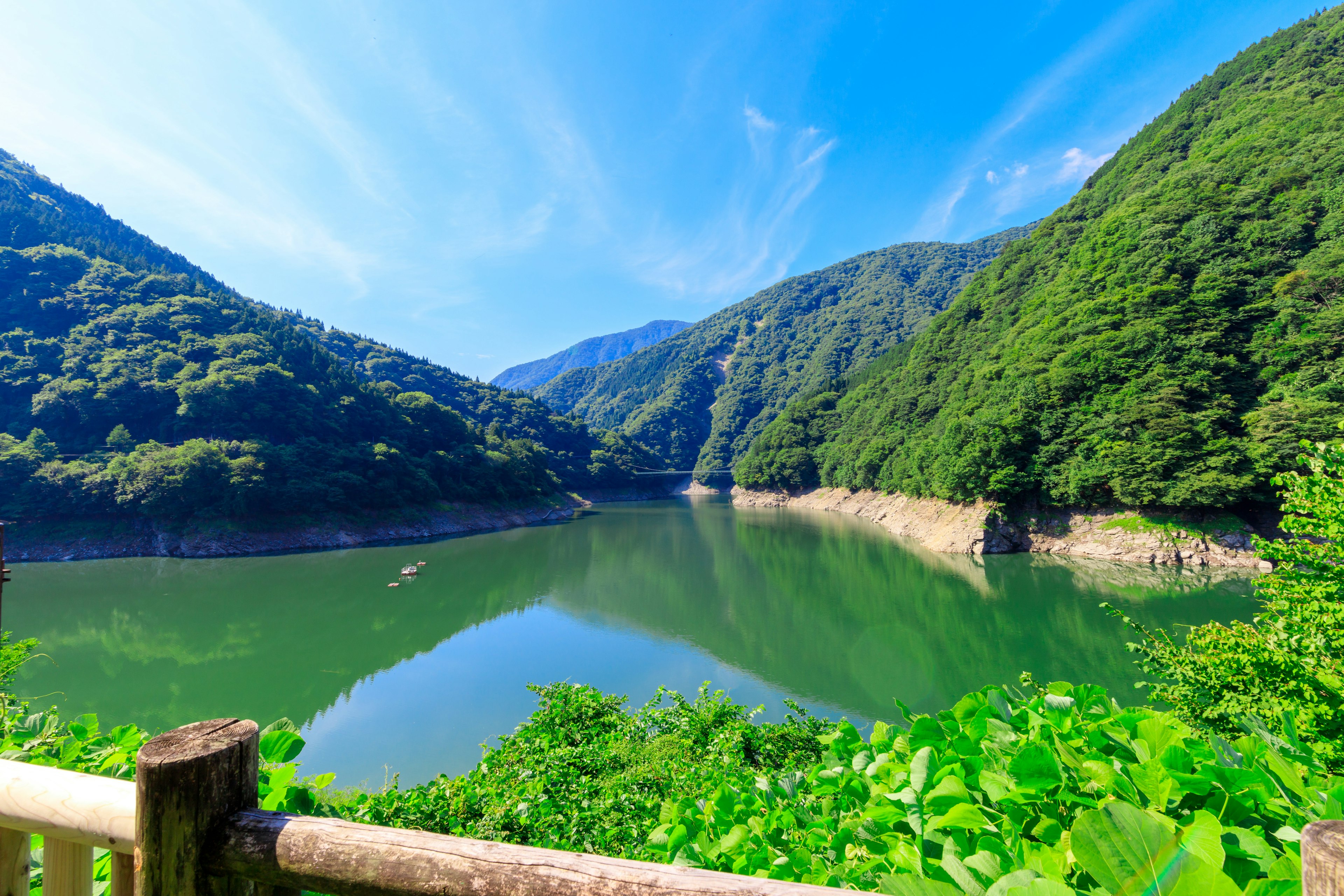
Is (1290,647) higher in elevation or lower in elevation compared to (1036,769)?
lower

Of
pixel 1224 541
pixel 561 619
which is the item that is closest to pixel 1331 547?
pixel 561 619

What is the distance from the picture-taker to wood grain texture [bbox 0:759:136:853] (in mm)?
948

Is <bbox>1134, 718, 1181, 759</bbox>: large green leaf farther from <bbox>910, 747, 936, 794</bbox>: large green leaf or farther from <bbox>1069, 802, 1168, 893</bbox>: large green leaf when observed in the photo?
<bbox>1069, 802, 1168, 893</bbox>: large green leaf

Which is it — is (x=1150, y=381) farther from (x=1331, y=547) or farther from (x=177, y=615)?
(x=177, y=615)

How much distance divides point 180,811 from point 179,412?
40141 millimetres

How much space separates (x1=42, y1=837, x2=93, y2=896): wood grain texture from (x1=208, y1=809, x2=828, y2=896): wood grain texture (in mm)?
291

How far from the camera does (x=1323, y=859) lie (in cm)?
48

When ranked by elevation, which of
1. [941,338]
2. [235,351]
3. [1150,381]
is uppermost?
[941,338]

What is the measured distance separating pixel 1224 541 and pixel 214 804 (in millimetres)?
25244

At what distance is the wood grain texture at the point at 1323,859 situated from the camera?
1.50 ft

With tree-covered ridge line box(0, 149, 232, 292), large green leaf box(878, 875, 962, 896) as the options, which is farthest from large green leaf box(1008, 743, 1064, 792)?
tree-covered ridge line box(0, 149, 232, 292)

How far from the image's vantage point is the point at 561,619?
16.6 meters

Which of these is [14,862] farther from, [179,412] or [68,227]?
[68,227]

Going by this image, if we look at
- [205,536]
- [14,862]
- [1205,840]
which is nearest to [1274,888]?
[1205,840]
